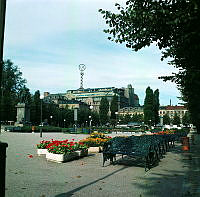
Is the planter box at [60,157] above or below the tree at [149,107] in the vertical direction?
below

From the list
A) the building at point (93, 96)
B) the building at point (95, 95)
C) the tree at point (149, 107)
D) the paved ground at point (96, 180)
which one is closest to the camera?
the paved ground at point (96, 180)

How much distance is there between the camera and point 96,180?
6.61m

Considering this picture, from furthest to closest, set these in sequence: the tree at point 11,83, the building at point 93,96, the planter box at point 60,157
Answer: the building at point 93,96, the tree at point 11,83, the planter box at point 60,157

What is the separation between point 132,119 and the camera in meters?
124

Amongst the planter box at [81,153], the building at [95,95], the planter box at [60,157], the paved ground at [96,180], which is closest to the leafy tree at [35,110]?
the planter box at [81,153]

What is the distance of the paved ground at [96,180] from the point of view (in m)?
5.45

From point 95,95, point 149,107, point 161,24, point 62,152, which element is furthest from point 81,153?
point 95,95

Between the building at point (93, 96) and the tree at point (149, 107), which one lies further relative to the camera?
the building at point (93, 96)

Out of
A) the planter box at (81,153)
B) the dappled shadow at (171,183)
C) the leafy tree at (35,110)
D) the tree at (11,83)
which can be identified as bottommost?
the dappled shadow at (171,183)

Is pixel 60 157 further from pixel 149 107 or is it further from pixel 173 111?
pixel 173 111

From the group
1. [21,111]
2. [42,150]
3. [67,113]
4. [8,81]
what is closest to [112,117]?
[67,113]

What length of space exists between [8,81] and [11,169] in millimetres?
59923

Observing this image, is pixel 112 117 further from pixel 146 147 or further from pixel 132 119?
pixel 146 147

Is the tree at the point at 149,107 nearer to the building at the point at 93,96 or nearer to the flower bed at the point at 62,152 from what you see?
the building at the point at 93,96
